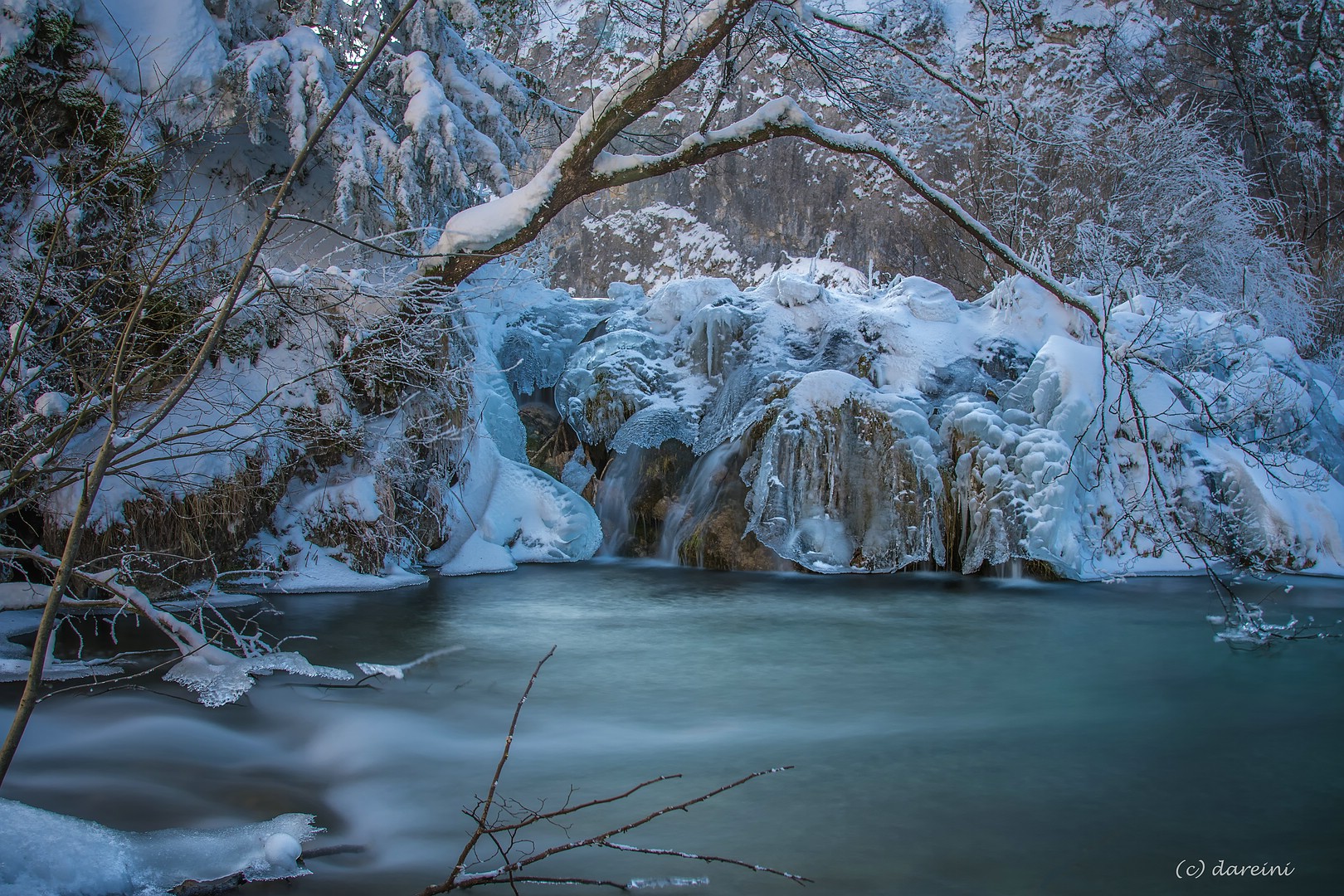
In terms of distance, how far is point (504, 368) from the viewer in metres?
9.55

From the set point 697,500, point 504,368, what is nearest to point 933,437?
point 697,500

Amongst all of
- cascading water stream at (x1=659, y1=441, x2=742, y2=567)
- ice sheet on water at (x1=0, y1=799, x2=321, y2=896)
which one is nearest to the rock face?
cascading water stream at (x1=659, y1=441, x2=742, y2=567)

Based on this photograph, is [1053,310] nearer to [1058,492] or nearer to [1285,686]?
[1058,492]

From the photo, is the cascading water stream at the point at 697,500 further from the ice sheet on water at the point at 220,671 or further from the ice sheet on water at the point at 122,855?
the ice sheet on water at the point at 122,855

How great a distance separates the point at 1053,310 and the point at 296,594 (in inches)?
359

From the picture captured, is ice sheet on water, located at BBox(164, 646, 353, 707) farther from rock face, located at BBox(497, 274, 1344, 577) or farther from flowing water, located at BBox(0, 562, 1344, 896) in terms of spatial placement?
rock face, located at BBox(497, 274, 1344, 577)

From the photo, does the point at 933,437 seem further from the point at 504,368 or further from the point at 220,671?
the point at 220,671

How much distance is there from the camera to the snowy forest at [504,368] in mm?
3352

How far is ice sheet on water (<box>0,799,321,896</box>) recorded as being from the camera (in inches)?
74.4

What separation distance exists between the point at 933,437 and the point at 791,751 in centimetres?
597

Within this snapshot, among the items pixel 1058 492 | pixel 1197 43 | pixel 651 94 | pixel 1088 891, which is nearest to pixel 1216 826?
pixel 1088 891

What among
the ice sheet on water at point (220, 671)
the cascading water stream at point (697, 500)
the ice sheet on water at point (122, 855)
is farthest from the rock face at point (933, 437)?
the ice sheet on water at point (122, 855)

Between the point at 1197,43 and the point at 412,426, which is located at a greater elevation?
the point at 1197,43

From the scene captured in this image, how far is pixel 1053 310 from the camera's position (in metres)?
10.5
